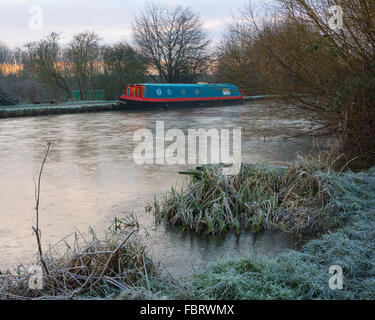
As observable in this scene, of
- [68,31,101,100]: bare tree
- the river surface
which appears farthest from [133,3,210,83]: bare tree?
the river surface

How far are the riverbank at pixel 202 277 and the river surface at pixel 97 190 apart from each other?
1.60 ft

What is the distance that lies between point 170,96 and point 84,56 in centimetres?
677

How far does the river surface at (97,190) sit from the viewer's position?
430 cm

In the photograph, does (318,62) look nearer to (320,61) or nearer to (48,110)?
(320,61)

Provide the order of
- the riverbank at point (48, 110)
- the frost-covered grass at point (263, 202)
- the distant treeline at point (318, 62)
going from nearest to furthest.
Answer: the frost-covered grass at point (263, 202)
the distant treeline at point (318, 62)
the riverbank at point (48, 110)

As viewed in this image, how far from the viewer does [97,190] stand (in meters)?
6.41

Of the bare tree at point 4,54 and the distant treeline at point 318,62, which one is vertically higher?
the bare tree at point 4,54

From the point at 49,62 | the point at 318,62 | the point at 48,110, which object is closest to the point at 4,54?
the point at 49,62

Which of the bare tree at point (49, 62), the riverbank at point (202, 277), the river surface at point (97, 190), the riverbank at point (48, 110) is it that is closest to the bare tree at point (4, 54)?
the bare tree at point (49, 62)

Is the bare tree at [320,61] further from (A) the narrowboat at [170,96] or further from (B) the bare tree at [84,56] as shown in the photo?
(B) the bare tree at [84,56]

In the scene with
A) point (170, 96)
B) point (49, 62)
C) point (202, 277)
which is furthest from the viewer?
point (49, 62)

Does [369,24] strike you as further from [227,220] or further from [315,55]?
[227,220]

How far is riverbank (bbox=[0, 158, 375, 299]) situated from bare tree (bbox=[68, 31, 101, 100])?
24396 mm
